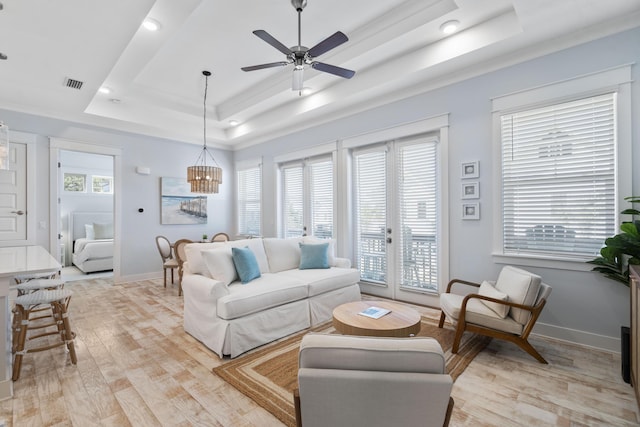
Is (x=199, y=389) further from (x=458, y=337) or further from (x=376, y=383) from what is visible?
(x=458, y=337)

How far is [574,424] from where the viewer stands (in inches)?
72.4

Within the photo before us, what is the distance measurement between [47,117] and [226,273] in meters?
4.28

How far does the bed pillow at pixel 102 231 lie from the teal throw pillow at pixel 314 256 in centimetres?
577

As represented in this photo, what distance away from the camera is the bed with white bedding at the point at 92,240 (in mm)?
6312

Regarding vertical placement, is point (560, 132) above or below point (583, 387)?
above

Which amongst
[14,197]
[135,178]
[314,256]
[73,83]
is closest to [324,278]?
[314,256]

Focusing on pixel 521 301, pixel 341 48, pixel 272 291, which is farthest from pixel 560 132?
pixel 272 291

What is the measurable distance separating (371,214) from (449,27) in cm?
252

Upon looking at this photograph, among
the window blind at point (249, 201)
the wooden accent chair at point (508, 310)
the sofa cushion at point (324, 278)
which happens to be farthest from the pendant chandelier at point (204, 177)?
the wooden accent chair at point (508, 310)

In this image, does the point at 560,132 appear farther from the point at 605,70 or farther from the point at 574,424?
the point at 574,424

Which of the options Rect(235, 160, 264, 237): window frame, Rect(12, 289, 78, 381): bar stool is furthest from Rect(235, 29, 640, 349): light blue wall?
Rect(12, 289, 78, 381): bar stool

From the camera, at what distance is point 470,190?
3.54 meters

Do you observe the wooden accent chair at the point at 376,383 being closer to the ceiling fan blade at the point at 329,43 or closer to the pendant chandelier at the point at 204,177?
the ceiling fan blade at the point at 329,43

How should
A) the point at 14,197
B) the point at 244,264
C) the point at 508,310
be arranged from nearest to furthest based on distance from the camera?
the point at 508,310 < the point at 244,264 < the point at 14,197
